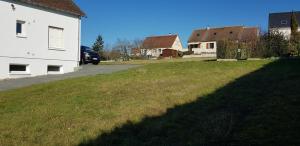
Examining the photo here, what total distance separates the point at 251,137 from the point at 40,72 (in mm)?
19365

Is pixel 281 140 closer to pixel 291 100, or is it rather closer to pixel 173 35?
pixel 291 100

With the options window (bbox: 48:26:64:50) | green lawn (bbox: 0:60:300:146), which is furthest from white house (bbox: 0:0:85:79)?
green lawn (bbox: 0:60:300:146)

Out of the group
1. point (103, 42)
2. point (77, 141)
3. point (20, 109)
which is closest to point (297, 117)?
point (77, 141)

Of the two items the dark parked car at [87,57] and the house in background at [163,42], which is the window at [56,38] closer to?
the dark parked car at [87,57]

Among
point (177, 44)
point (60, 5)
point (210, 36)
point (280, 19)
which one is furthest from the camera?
point (177, 44)

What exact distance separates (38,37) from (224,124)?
18.7m

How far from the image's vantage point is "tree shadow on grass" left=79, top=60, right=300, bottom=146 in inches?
263

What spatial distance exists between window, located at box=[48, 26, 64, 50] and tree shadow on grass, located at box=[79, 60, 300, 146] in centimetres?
1673

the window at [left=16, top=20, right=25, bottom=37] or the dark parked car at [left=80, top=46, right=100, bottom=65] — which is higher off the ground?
the window at [left=16, top=20, right=25, bottom=37]

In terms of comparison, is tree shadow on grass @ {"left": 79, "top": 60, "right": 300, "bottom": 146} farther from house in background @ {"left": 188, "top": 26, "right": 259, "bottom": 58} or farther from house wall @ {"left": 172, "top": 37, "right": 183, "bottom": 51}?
house wall @ {"left": 172, "top": 37, "right": 183, "bottom": 51}

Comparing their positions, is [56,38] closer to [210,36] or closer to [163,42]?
[210,36]

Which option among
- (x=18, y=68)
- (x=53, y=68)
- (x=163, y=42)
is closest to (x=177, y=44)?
(x=163, y=42)

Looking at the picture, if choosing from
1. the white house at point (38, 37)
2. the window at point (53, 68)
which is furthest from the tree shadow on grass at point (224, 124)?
the window at point (53, 68)

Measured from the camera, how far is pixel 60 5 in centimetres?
2630
